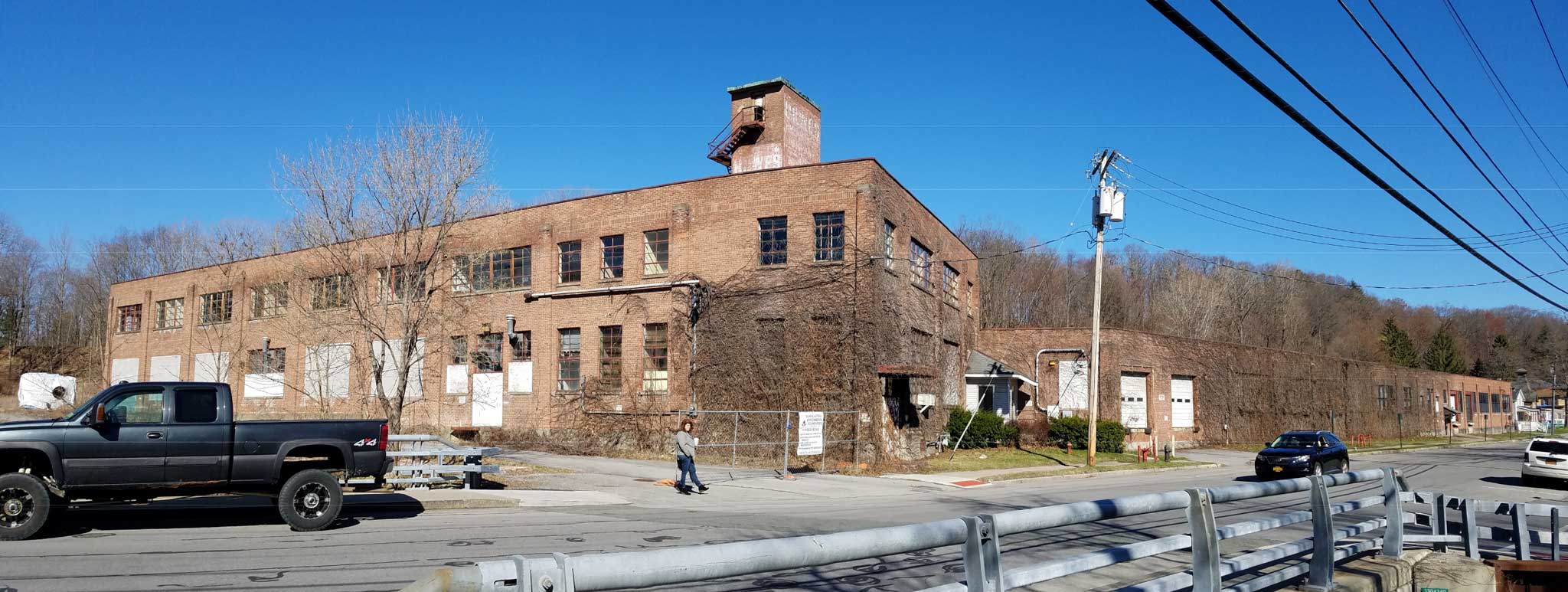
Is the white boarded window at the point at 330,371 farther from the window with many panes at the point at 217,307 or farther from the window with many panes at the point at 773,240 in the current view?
the window with many panes at the point at 773,240

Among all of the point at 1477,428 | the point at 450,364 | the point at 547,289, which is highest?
the point at 547,289

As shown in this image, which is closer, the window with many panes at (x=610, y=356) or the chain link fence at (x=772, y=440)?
the chain link fence at (x=772, y=440)

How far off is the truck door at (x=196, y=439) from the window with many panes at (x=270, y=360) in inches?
1364

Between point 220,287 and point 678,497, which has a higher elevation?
point 220,287

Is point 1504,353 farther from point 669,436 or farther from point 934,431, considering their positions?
point 669,436

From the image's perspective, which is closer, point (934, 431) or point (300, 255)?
point (934, 431)

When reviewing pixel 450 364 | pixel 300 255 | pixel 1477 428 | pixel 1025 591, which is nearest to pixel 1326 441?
pixel 1025 591

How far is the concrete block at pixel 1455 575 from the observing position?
7.08 meters

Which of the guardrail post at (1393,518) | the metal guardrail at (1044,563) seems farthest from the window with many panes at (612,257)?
the guardrail post at (1393,518)

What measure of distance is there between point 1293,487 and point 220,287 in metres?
52.4

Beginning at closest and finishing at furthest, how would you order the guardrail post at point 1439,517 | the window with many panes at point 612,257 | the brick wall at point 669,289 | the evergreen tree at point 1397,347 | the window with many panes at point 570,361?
the guardrail post at point 1439,517 < the brick wall at point 669,289 < the window with many panes at point 612,257 < the window with many panes at point 570,361 < the evergreen tree at point 1397,347

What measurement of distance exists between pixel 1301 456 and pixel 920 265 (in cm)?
1333

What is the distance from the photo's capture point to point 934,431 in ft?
115

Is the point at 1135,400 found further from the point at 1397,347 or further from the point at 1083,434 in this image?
the point at 1397,347
